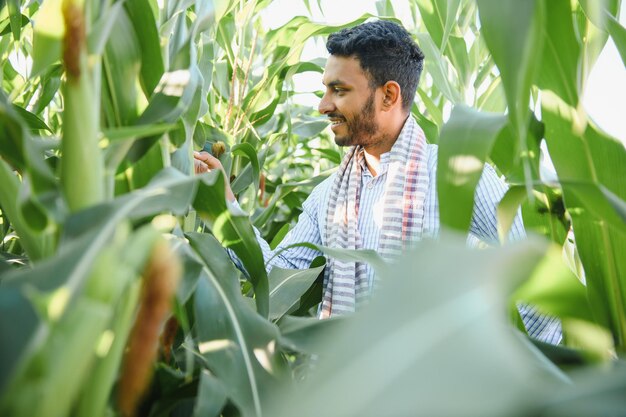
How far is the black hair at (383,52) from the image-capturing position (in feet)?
5.00

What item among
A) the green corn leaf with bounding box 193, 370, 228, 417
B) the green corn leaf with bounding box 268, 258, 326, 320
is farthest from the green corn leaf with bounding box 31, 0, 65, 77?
the green corn leaf with bounding box 268, 258, 326, 320

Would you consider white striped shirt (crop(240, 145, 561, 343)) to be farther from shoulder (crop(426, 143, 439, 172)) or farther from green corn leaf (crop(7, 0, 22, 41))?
green corn leaf (crop(7, 0, 22, 41))

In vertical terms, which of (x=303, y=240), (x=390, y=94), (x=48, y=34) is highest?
(x=48, y=34)

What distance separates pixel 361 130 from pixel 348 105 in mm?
69

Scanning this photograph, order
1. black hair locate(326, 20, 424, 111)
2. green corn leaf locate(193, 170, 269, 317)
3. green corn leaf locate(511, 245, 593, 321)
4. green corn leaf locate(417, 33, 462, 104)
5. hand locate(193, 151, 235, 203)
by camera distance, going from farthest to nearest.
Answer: black hair locate(326, 20, 424, 111)
green corn leaf locate(417, 33, 462, 104)
hand locate(193, 151, 235, 203)
green corn leaf locate(193, 170, 269, 317)
green corn leaf locate(511, 245, 593, 321)

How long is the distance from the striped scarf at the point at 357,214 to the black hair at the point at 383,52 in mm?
232

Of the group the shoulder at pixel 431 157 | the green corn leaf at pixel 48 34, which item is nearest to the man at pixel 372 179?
the shoulder at pixel 431 157

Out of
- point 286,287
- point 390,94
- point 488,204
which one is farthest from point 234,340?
point 390,94

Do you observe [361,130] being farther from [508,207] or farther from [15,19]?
[508,207]

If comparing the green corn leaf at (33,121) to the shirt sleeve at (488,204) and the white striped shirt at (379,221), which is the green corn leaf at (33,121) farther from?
the shirt sleeve at (488,204)

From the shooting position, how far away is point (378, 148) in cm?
148

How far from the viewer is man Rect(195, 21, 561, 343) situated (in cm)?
115

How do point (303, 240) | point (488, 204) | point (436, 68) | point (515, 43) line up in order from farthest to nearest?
1. point (303, 240)
2. point (436, 68)
3. point (488, 204)
4. point (515, 43)

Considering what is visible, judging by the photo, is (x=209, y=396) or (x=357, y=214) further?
(x=357, y=214)
